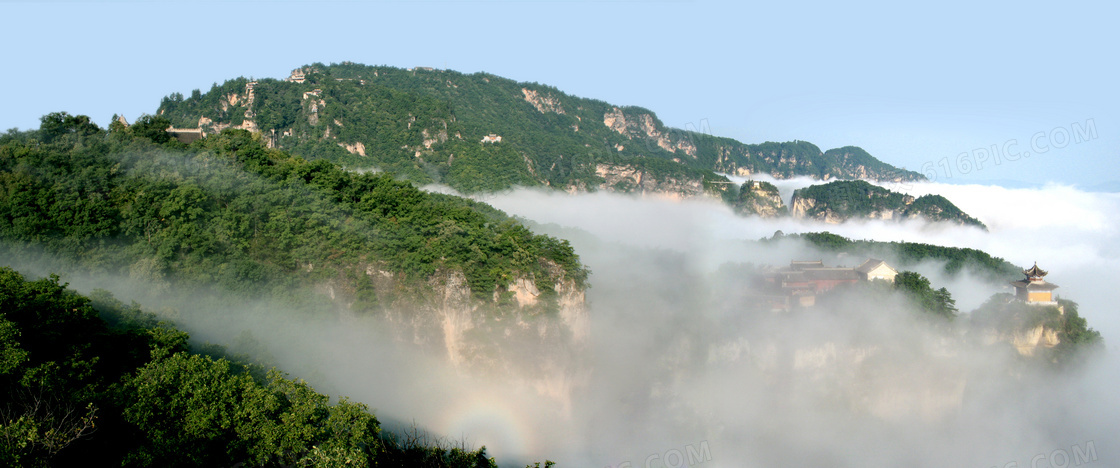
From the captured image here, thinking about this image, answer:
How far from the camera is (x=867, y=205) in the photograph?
434 ft

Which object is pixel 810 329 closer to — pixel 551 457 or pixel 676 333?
pixel 676 333

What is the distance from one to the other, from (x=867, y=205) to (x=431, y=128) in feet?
299

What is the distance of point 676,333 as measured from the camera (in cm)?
4697

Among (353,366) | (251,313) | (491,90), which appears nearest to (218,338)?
(251,313)

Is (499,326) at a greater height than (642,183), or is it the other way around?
(642,183)

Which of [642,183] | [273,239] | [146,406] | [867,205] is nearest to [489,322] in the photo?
[273,239]

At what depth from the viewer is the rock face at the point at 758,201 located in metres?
134

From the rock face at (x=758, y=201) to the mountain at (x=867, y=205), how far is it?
7.06 metres

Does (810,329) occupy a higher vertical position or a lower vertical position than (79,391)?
lower

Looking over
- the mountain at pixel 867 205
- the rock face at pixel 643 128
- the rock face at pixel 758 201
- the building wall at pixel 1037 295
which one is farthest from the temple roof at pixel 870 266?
the rock face at pixel 643 128

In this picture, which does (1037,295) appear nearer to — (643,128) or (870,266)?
(870,266)

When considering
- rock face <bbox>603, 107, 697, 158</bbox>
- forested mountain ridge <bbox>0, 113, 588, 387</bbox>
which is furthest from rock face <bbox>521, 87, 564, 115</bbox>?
forested mountain ridge <bbox>0, 113, 588, 387</bbox>

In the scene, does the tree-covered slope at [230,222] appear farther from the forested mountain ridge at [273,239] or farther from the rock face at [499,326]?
the rock face at [499,326]

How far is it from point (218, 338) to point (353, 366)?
5746 millimetres
